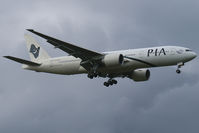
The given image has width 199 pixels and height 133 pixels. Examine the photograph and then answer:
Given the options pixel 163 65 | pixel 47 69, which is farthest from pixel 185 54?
pixel 47 69

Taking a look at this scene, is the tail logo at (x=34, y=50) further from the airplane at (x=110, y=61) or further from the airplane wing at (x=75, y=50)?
the airplane wing at (x=75, y=50)

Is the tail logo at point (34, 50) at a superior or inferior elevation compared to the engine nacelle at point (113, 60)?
superior

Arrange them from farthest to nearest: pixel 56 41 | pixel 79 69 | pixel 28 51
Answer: pixel 28 51 → pixel 79 69 → pixel 56 41

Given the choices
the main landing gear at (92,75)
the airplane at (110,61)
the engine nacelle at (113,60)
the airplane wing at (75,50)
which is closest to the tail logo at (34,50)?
the airplane at (110,61)

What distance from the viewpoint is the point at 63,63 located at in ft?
225

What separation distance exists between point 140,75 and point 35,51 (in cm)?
1394

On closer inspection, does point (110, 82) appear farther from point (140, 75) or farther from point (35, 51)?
point (35, 51)

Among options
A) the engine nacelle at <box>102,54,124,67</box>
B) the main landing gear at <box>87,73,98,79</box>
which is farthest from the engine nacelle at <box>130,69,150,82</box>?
the engine nacelle at <box>102,54,124,67</box>

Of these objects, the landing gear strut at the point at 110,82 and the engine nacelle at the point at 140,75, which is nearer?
the landing gear strut at the point at 110,82

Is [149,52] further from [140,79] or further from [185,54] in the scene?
[140,79]

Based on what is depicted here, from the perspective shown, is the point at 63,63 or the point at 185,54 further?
the point at 63,63

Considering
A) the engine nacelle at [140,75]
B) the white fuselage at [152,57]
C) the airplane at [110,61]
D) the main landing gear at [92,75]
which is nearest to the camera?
the white fuselage at [152,57]

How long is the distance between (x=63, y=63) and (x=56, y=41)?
19.1 ft

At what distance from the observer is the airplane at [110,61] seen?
63344mm
